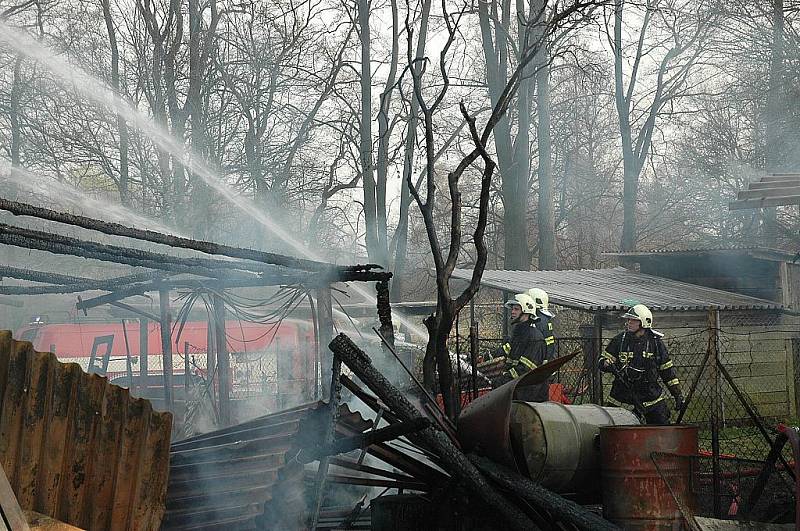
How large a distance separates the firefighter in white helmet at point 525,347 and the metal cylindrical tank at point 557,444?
7.06ft

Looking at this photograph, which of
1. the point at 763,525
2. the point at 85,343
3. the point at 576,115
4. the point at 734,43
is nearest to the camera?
the point at 763,525

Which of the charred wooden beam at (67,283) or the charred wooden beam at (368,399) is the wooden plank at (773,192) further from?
the charred wooden beam at (67,283)

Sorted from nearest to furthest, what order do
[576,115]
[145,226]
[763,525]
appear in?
[763,525], [145,226], [576,115]

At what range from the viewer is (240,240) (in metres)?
23.9

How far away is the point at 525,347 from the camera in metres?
9.98

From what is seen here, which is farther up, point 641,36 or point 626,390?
point 641,36

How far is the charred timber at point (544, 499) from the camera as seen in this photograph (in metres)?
6.15

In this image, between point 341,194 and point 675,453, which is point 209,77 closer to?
point 341,194

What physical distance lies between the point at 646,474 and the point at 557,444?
69cm

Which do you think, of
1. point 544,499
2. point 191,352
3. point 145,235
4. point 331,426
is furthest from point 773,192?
point 191,352

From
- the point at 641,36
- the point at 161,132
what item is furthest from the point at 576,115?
the point at 161,132

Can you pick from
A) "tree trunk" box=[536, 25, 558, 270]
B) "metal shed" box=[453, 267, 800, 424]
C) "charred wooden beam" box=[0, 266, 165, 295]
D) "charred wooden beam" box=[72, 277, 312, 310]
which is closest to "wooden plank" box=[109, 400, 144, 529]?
"charred wooden beam" box=[72, 277, 312, 310]

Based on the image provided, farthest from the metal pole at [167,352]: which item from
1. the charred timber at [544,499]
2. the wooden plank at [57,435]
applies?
the wooden plank at [57,435]

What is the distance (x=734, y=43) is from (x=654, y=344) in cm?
1637
